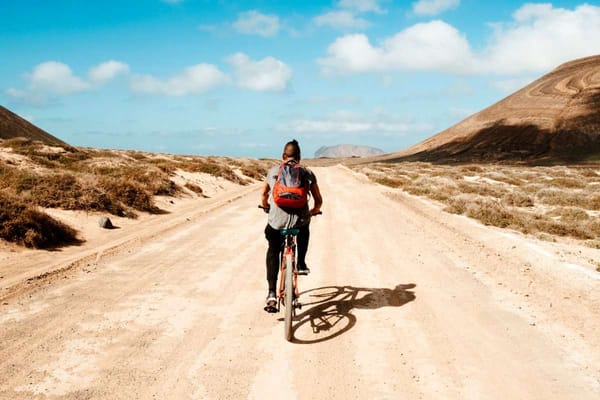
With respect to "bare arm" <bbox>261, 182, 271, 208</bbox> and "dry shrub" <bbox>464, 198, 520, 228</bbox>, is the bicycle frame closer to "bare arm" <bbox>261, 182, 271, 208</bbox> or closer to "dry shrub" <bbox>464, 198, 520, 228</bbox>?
"bare arm" <bbox>261, 182, 271, 208</bbox>

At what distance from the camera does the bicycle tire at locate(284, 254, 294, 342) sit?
5.31 m

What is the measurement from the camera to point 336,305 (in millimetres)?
6672

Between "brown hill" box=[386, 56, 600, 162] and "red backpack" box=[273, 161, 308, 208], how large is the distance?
303 feet

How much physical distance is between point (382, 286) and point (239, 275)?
2.82m

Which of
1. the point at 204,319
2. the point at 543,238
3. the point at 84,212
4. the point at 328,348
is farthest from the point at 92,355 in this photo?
the point at 543,238

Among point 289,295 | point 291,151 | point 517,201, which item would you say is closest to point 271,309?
point 289,295

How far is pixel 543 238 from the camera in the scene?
12.3m

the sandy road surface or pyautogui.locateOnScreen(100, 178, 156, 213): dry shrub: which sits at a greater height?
pyautogui.locateOnScreen(100, 178, 156, 213): dry shrub

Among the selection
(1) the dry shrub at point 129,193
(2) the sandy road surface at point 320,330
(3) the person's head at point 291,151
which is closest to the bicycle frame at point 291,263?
(2) the sandy road surface at point 320,330

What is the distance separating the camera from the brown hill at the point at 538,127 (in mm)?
89188

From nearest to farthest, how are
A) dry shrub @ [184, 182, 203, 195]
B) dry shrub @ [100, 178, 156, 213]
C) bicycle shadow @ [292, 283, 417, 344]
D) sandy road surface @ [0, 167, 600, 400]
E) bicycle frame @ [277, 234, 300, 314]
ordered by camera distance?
sandy road surface @ [0, 167, 600, 400] → bicycle frame @ [277, 234, 300, 314] → bicycle shadow @ [292, 283, 417, 344] → dry shrub @ [100, 178, 156, 213] → dry shrub @ [184, 182, 203, 195]

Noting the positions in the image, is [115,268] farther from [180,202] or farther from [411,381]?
[180,202]

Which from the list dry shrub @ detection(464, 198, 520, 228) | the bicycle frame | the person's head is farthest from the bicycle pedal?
dry shrub @ detection(464, 198, 520, 228)

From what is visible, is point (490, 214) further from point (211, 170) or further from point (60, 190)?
point (211, 170)
